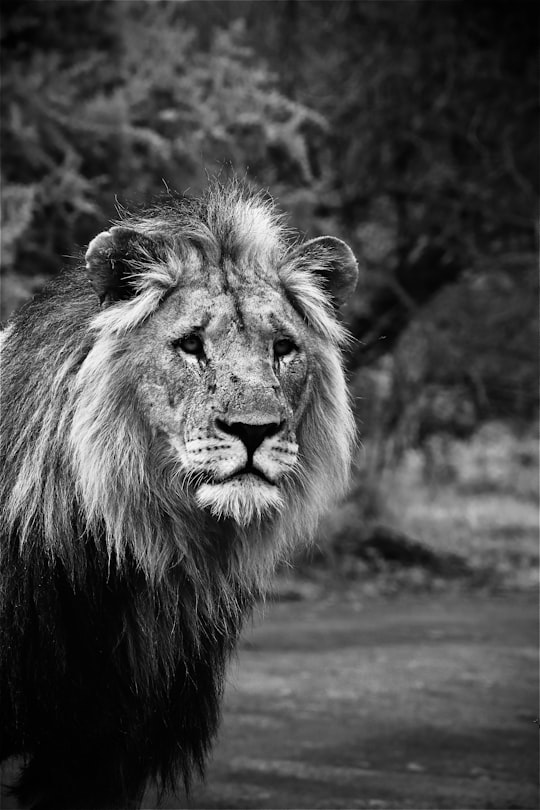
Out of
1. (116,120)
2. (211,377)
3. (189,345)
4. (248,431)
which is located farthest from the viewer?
(116,120)

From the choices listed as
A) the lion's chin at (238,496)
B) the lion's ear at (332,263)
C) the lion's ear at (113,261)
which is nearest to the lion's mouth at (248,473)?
the lion's chin at (238,496)

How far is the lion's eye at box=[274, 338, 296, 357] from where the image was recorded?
3488 millimetres

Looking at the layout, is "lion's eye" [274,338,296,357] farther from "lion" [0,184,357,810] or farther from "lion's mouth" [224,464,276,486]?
"lion's mouth" [224,464,276,486]

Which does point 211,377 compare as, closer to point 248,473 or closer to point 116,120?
point 248,473

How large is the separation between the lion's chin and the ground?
1619 mm

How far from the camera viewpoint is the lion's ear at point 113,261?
343 centimetres

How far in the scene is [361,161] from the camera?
10727mm

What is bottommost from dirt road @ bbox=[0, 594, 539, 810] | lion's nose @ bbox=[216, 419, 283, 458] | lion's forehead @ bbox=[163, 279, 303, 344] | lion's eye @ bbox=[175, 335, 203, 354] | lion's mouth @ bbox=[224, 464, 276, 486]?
dirt road @ bbox=[0, 594, 539, 810]

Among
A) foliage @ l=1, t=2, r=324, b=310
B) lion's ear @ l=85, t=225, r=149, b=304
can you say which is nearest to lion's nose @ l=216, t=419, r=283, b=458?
lion's ear @ l=85, t=225, r=149, b=304

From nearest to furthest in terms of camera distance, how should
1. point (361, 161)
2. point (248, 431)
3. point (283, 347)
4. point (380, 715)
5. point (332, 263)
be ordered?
point (248, 431) < point (283, 347) < point (332, 263) < point (380, 715) < point (361, 161)

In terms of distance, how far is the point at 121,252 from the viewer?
3467mm

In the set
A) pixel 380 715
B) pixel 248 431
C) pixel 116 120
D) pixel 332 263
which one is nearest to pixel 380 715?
pixel 380 715

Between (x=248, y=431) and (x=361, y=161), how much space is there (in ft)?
26.1

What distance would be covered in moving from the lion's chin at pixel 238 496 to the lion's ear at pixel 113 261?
0.69 meters
